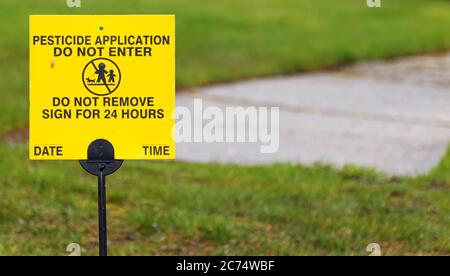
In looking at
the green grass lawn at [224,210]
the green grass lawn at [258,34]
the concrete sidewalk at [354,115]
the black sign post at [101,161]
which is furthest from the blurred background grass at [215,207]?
the green grass lawn at [258,34]

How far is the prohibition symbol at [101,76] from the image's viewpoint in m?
3.65

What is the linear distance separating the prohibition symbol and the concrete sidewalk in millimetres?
3259

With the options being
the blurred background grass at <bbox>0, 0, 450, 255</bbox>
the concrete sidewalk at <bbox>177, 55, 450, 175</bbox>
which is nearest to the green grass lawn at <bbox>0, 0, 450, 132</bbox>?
the concrete sidewalk at <bbox>177, 55, 450, 175</bbox>

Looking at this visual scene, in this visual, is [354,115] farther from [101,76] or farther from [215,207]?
[101,76]

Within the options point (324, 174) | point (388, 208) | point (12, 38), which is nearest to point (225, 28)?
point (12, 38)

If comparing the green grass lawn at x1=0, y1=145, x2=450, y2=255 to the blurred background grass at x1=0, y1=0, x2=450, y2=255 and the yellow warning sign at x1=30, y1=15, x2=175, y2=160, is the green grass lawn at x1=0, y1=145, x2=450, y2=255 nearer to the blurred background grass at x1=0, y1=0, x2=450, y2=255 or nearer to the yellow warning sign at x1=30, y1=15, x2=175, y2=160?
the blurred background grass at x1=0, y1=0, x2=450, y2=255

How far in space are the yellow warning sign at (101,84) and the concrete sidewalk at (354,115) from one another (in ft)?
10.4

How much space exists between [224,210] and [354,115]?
289 centimetres

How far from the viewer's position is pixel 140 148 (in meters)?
3.71

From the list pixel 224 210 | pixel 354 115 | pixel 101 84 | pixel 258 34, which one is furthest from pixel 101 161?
pixel 258 34

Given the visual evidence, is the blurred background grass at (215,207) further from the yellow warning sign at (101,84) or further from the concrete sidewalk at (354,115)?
the yellow warning sign at (101,84)

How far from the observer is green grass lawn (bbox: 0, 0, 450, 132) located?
9.71 m
